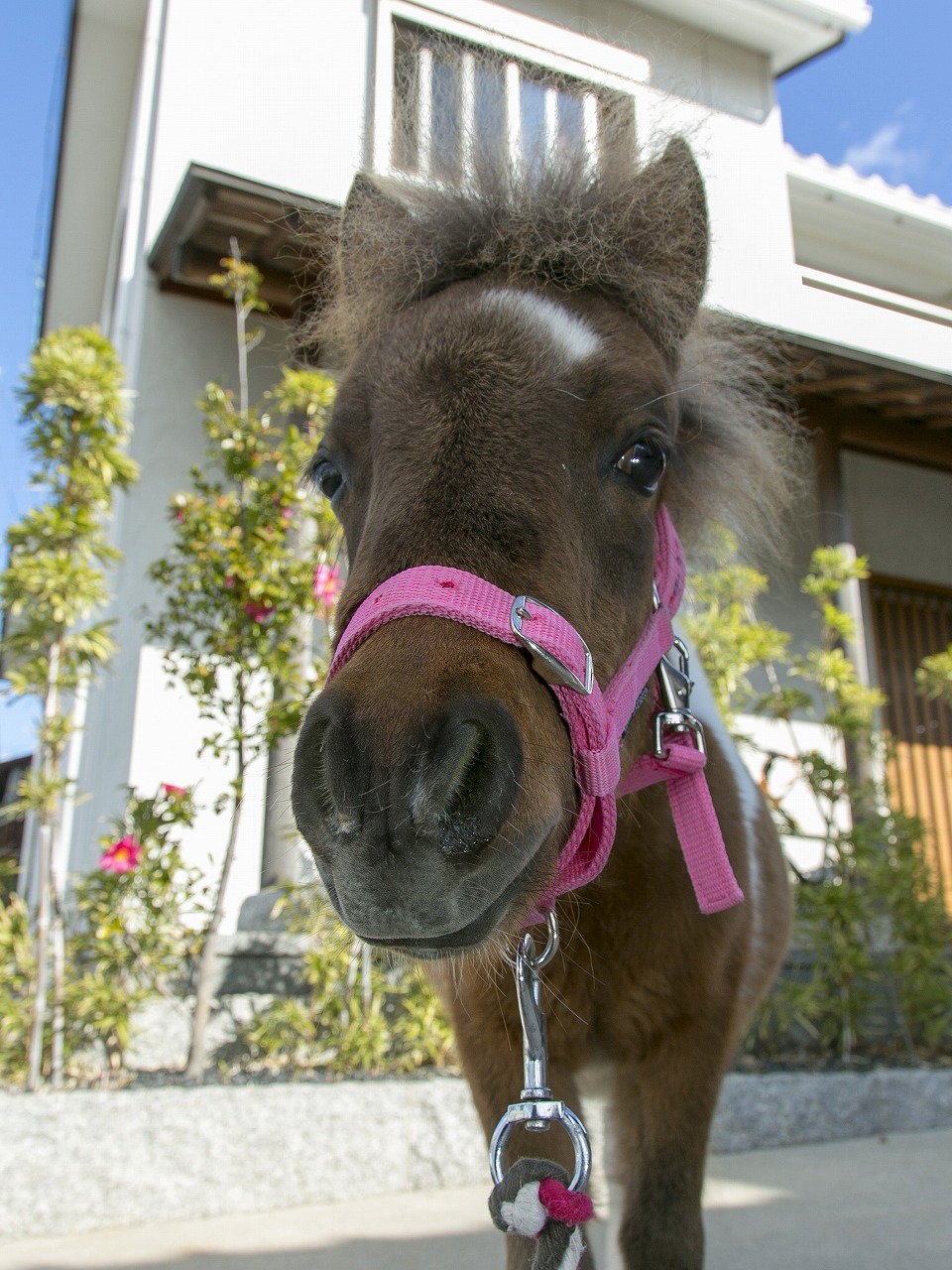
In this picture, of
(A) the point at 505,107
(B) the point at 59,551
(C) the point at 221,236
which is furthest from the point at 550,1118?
(C) the point at 221,236

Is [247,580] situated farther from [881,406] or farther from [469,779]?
[881,406]

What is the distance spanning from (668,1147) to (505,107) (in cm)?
231

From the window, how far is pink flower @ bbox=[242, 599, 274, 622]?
1856 mm

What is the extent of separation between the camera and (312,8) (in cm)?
659

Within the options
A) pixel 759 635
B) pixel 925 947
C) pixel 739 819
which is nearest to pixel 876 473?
pixel 759 635

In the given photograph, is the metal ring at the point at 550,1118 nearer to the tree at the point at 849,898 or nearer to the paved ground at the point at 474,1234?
the paved ground at the point at 474,1234

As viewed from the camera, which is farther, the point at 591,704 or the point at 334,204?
the point at 334,204

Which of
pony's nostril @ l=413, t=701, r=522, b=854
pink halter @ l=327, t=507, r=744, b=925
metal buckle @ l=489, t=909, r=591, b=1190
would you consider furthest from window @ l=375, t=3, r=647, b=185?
→ metal buckle @ l=489, t=909, r=591, b=1190

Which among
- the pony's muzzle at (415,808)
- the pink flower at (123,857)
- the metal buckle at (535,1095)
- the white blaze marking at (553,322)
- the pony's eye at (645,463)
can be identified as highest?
the white blaze marking at (553,322)

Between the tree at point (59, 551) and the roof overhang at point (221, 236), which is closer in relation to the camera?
the tree at point (59, 551)

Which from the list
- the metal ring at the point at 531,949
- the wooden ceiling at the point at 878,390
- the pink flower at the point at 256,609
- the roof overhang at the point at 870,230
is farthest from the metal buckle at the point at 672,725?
the roof overhang at the point at 870,230

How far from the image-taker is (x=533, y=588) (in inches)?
49.1

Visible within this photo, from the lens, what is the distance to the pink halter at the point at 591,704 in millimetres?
1152

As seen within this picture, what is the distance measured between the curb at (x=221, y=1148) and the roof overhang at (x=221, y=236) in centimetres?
360
